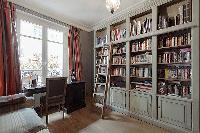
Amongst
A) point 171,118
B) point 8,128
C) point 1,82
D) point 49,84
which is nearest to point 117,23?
point 49,84

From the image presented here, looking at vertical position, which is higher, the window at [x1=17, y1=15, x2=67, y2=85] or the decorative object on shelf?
the window at [x1=17, y1=15, x2=67, y2=85]

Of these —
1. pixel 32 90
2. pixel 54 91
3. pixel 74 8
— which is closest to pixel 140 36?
pixel 74 8

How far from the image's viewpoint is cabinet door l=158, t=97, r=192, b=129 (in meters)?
2.56

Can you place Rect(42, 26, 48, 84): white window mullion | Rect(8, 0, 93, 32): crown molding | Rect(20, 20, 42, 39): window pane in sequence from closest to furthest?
Rect(8, 0, 93, 32): crown molding
Rect(20, 20, 42, 39): window pane
Rect(42, 26, 48, 84): white window mullion

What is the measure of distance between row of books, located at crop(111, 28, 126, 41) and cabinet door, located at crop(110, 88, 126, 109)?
1378mm

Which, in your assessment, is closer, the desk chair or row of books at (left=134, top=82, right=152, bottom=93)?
the desk chair

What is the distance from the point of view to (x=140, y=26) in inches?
133

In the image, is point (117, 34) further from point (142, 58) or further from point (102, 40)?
point (142, 58)

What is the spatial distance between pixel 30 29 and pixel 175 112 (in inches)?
150

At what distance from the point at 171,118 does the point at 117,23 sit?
270 centimetres

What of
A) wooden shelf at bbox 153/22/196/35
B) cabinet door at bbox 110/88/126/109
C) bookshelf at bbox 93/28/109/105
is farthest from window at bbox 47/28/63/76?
wooden shelf at bbox 153/22/196/35

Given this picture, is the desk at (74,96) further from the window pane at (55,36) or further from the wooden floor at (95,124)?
the window pane at (55,36)

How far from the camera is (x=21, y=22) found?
368 centimetres

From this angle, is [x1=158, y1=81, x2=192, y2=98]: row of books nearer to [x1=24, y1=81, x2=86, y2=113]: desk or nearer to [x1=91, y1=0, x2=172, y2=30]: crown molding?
[x1=91, y1=0, x2=172, y2=30]: crown molding
